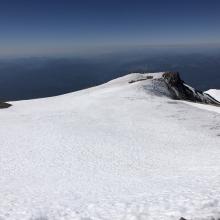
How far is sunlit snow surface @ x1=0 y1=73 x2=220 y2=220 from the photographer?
13.8 m

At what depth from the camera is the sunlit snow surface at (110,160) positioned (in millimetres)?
13828

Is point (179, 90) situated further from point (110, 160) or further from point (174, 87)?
point (110, 160)

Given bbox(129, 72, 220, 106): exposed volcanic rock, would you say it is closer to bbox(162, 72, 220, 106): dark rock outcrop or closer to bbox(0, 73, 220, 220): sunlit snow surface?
bbox(162, 72, 220, 106): dark rock outcrop

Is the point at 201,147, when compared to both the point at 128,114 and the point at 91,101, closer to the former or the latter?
the point at 128,114

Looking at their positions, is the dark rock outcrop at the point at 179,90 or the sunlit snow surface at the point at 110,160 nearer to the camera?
the sunlit snow surface at the point at 110,160

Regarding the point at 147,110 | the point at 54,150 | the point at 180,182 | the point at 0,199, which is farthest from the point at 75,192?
the point at 147,110

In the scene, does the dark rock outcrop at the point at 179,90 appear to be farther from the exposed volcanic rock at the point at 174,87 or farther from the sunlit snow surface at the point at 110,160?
the sunlit snow surface at the point at 110,160

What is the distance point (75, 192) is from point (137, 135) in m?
17.2

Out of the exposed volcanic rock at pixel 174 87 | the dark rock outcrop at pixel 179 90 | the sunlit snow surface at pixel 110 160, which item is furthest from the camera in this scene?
the dark rock outcrop at pixel 179 90

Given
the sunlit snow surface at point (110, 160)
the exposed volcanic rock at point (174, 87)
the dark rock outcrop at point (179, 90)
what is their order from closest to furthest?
the sunlit snow surface at point (110, 160)
the exposed volcanic rock at point (174, 87)
the dark rock outcrop at point (179, 90)

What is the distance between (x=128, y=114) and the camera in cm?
4134

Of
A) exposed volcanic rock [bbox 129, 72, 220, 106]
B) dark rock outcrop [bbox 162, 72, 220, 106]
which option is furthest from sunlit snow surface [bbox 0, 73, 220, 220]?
dark rock outcrop [bbox 162, 72, 220, 106]

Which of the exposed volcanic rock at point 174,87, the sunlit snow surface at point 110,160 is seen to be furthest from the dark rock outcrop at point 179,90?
the sunlit snow surface at point 110,160

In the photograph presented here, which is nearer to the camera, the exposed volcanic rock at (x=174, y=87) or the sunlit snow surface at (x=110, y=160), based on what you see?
the sunlit snow surface at (x=110, y=160)
